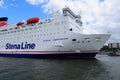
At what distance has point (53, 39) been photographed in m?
28.7

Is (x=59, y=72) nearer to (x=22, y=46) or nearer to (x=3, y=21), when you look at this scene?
(x=22, y=46)

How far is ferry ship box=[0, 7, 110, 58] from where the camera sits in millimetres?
27078

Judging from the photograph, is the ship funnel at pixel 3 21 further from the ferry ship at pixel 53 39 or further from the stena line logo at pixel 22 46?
the stena line logo at pixel 22 46

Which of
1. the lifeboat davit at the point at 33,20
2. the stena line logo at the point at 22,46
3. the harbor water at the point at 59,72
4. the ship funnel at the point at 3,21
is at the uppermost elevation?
the ship funnel at the point at 3,21

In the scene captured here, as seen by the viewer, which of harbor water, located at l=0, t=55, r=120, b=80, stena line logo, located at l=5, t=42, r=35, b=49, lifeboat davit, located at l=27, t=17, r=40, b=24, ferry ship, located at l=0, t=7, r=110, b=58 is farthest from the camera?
lifeboat davit, located at l=27, t=17, r=40, b=24

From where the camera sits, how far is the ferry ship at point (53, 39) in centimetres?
2708

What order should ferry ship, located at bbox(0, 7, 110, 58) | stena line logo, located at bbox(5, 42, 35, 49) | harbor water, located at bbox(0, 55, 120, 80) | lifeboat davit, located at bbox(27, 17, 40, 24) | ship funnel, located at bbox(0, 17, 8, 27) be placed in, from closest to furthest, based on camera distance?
harbor water, located at bbox(0, 55, 120, 80) → ferry ship, located at bbox(0, 7, 110, 58) → stena line logo, located at bbox(5, 42, 35, 49) → lifeboat davit, located at bbox(27, 17, 40, 24) → ship funnel, located at bbox(0, 17, 8, 27)

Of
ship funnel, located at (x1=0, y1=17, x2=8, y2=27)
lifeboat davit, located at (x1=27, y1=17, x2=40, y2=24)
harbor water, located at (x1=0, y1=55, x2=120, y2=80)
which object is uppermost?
ship funnel, located at (x1=0, y1=17, x2=8, y2=27)

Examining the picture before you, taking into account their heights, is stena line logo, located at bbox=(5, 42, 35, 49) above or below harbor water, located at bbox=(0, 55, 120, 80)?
above

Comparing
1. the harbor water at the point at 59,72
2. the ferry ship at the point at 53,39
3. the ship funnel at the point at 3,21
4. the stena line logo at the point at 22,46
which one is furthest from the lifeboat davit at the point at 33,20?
the harbor water at the point at 59,72

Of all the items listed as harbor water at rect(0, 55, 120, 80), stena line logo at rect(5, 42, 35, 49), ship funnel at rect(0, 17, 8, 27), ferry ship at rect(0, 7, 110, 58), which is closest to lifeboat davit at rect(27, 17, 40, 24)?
ferry ship at rect(0, 7, 110, 58)

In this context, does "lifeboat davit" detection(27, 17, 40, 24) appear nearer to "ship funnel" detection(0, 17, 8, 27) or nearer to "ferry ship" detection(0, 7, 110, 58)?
"ferry ship" detection(0, 7, 110, 58)

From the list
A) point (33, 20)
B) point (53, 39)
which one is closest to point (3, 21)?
point (33, 20)

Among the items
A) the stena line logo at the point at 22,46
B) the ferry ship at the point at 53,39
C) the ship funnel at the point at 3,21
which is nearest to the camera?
the ferry ship at the point at 53,39
